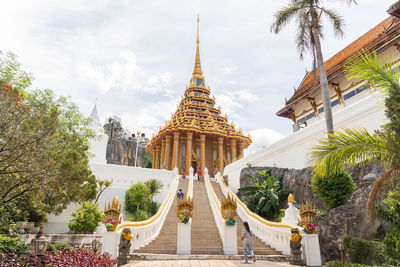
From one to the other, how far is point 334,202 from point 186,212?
5.05 m

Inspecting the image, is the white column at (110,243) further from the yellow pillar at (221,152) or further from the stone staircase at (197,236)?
the yellow pillar at (221,152)

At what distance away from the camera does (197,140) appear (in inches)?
1192

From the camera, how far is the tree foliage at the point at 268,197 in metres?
13.9

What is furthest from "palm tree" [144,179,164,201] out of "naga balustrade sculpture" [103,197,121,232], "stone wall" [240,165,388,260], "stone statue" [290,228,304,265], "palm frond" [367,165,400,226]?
"palm frond" [367,165,400,226]

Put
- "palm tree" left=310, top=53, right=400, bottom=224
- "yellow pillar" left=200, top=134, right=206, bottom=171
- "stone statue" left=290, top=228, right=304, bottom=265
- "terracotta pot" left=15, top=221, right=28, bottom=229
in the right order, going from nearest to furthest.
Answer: "palm tree" left=310, top=53, right=400, bottom=224, "stone statue" left=290, top=228, right=304, bottom=265, "terracotta pot" left=15, top=221, right=28, bottom=229, "yellow pillar" left=200, top=134, right=206, bottom=171

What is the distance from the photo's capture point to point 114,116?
4838 centimetres

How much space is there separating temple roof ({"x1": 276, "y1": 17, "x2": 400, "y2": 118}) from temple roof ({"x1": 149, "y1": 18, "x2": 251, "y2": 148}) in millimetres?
9284

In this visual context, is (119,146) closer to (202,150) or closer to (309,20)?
(202,150)

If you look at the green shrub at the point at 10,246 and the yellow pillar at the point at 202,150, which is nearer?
the green shrub at the point at 10,246

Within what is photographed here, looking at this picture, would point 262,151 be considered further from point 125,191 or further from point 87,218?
point 87,218

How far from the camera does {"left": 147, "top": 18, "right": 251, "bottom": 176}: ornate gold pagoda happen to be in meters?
28.8

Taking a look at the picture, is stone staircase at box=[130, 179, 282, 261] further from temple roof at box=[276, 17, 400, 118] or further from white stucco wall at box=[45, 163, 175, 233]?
temple roof at box=[276, 17, 400, 118]

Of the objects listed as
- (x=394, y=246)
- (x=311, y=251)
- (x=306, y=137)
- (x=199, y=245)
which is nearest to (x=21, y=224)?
(x=199, y=245)

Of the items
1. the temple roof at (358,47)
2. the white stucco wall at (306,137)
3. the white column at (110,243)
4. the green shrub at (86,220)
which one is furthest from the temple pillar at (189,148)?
the white column at (110,243)
